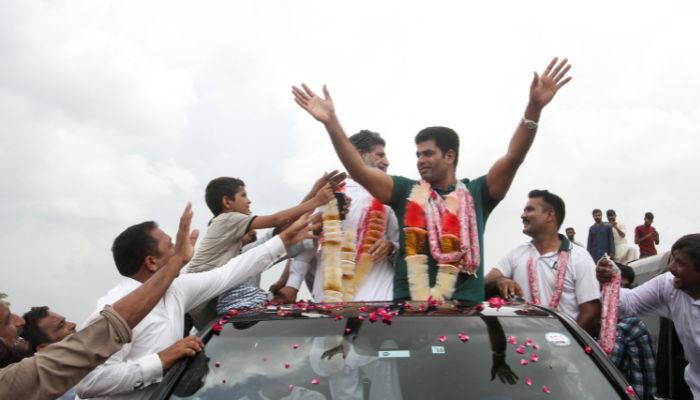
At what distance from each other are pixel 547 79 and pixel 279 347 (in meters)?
2.03

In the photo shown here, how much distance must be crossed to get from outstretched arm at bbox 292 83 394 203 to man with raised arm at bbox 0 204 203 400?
117 cm

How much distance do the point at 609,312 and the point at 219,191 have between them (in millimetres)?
2398

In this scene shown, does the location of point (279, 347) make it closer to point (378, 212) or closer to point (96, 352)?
point (96, 352)

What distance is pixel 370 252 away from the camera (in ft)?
13.1

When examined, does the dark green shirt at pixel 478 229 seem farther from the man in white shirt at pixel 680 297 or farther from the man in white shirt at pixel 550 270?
the man in white shirt at pixel 680 297

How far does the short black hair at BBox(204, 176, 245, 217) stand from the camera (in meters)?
4.48

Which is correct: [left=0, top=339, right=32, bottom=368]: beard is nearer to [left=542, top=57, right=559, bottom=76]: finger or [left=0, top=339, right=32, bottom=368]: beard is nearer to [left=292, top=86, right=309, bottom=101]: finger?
[left=292, top=86, right=309, bottom=101]: finger

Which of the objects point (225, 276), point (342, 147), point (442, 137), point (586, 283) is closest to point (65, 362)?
point (225, 276)

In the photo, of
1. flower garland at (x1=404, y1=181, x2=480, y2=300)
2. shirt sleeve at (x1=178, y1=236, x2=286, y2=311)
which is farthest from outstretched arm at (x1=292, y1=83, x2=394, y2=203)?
shirt sleeve at (x1=178, y1=236, x2=286, y2=311)

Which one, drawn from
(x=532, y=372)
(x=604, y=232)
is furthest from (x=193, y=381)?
(x=604, y=232)

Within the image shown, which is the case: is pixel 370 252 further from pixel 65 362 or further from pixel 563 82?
pixel 65 362

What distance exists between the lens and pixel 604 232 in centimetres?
1223

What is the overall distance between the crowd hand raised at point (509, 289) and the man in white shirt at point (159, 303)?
121 cm

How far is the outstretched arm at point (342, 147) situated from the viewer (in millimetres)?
3688
